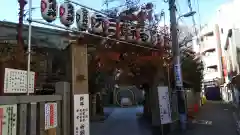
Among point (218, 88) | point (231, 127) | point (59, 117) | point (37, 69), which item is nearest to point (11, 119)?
point (59, 117)

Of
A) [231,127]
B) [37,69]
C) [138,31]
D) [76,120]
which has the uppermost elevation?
[138,31]

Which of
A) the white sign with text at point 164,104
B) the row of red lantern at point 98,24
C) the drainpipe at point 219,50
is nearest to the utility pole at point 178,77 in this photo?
the row of red lantern at point 98,24

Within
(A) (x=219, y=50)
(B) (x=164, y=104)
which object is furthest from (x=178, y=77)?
(A) (x=219, y=50)

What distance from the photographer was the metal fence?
4918 mm

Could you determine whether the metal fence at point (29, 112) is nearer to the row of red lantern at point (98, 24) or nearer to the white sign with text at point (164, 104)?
the row of red lantern at point (98, 24)

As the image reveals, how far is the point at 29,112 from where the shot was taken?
525 cm

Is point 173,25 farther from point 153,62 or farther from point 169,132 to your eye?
point 169,132

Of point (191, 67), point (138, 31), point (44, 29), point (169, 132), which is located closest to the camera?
point (138, 31)

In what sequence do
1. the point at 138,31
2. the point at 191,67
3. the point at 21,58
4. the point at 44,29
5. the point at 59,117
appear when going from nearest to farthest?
the point at 59,117, the point at 21,58, the point at 138,31, the point at 44,29, the point at 191,67

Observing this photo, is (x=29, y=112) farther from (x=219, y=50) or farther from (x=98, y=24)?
(x=219, y=50)

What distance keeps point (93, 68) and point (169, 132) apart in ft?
17.0

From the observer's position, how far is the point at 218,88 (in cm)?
4391

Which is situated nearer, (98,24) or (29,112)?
(29,112)

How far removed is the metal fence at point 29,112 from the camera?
492 centimetres
